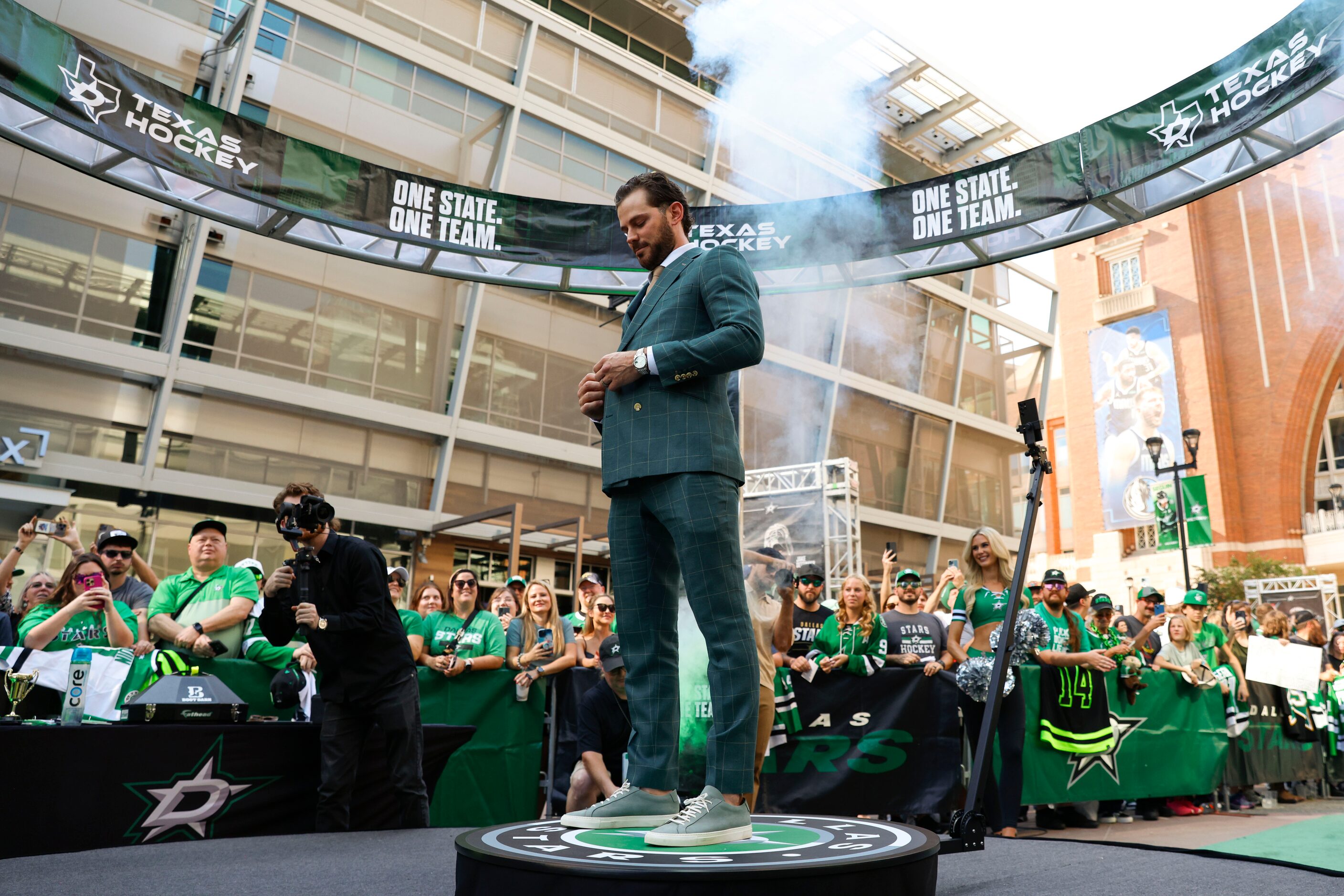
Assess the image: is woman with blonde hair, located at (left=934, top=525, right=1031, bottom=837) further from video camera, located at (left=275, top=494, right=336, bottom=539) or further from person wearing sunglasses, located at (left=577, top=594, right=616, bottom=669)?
video camera, located at (left=275, top=494, right=336, bottom=539)

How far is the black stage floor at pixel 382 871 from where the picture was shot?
243cm

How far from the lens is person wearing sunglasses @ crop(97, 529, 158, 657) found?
4.82 m

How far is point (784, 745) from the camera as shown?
5.51 meters

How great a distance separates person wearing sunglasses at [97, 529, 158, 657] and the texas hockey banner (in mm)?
3549

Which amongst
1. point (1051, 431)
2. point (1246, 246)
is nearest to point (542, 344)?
point (1246, 246)

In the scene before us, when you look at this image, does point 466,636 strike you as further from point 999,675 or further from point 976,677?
point 999,675

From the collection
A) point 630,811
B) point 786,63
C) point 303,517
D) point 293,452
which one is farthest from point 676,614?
point 293,452

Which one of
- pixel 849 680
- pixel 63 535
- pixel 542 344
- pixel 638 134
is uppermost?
pixel 638 134

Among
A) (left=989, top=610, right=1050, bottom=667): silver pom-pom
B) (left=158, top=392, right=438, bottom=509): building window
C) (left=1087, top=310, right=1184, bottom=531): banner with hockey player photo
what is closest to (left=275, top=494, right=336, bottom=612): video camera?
(left=989, top=610, right=1050, bottom=667): silver pom-pom

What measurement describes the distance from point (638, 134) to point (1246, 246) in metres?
26.1

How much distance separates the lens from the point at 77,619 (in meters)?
4.30

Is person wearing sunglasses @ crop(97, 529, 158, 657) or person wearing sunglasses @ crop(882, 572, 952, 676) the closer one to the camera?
person wearing sunglasses @ crop(97, 529, 158, 657)

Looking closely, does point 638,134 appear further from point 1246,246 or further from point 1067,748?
point 1246,246

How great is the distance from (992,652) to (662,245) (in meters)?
3.80
